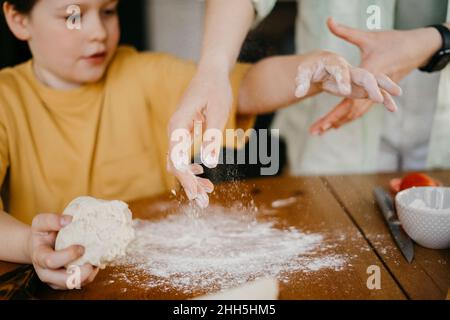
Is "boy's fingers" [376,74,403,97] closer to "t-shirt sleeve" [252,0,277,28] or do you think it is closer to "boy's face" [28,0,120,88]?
"t-shirt sleeve" [252,0,277,28]

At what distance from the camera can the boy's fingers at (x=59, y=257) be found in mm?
624

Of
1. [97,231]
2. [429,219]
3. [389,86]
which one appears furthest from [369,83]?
[97,231]

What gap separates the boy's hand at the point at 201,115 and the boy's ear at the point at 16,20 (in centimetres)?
36

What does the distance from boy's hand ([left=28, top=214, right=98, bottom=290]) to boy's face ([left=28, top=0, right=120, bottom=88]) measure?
39cm

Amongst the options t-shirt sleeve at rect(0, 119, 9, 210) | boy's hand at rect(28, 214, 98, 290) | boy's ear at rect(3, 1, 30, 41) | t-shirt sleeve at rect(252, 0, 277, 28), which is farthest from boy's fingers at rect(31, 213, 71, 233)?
t-shirt sleeve at rect(252, 0, 277, 28)

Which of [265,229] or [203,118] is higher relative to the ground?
[203,118]

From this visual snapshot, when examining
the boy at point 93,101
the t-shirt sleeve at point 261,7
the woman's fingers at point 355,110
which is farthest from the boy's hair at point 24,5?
the woman's fingers at point 355,110

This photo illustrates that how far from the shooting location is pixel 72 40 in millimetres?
924

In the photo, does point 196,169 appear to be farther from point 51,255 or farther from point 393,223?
point 393,223

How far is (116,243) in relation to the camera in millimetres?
680

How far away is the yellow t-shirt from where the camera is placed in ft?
3.11

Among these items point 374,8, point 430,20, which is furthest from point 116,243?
point 430,20
